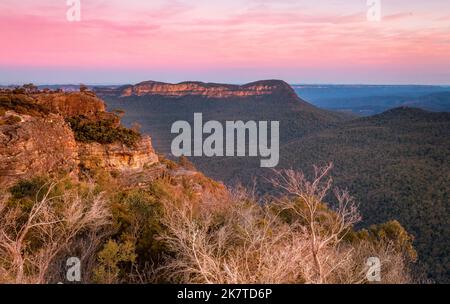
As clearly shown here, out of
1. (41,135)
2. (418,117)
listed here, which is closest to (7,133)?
(41,135)

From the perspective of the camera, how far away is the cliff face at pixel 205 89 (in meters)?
124

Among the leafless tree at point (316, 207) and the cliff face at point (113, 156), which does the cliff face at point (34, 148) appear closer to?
the cliff face at point (113, 156)

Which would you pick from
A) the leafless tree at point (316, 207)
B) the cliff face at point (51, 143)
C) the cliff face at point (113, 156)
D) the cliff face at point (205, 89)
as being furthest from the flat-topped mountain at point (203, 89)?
the leafless tree at point (316, 207)

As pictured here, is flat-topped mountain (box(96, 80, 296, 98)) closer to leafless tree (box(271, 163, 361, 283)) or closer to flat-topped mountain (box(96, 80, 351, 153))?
flat-topped mountain (box(96, 80, 351, 153))

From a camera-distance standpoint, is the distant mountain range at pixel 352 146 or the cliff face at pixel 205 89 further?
the cliff face at pixel 205 89

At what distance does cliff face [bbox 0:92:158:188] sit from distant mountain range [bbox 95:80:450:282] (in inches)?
406

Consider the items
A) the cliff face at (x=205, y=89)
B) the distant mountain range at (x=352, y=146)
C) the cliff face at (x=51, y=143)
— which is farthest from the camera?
the cliff face at (x=205, y=89)

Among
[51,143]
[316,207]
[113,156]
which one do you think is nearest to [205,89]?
[113,156]

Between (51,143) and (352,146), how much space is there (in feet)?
165

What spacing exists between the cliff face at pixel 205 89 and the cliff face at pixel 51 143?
310 ft

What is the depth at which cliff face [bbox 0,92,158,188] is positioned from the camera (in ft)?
61.0

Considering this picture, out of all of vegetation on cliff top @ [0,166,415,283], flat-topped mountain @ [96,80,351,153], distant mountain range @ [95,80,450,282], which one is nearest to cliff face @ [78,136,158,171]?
vegetation on cliff top @ [0,166,415,283]

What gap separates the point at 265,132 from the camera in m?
80.1
